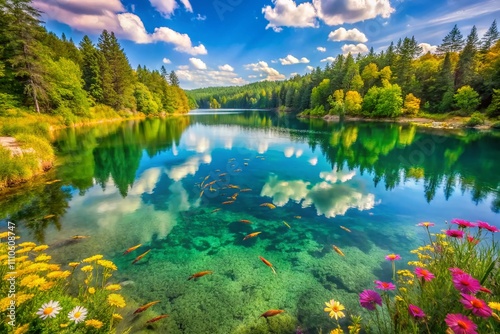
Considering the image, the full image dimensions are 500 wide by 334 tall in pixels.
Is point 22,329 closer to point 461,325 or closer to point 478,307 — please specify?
point 461,325

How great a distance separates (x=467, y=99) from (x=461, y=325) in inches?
2576

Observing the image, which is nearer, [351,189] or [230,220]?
[230,220]

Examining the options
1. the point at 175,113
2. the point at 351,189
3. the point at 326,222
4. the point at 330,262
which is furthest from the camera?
the point at 175,113

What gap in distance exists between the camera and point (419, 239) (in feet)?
26.3

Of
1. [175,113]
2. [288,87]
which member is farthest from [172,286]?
[288,87]

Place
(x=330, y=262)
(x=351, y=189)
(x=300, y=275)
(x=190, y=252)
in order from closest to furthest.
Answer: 1. (x=300, y=275)
2. (x=330, y=262)
3. (x=190, y=252)
4. (x=351, y=189)

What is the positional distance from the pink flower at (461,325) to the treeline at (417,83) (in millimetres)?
59415

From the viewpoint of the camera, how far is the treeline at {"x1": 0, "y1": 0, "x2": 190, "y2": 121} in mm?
27578

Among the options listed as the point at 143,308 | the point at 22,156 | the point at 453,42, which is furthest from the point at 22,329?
the point at 453,42

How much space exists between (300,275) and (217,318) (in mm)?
2594

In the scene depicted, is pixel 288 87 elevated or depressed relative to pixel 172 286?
elevated

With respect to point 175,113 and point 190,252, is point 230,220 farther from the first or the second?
point 175,113

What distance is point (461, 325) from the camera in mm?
1832

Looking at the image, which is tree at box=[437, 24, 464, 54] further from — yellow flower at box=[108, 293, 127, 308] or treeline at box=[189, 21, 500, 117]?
yellow flower at box=[108, 293, 127, 308]
